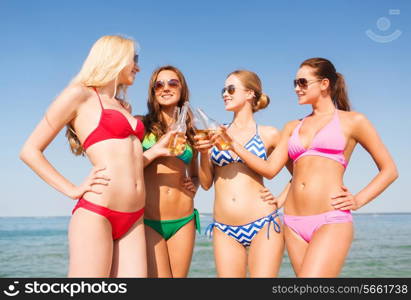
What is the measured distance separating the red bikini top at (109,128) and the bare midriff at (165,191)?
125 cm

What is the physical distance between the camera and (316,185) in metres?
4.87

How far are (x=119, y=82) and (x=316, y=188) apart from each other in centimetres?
237

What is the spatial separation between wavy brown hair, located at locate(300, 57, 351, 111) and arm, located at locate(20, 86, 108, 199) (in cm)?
263

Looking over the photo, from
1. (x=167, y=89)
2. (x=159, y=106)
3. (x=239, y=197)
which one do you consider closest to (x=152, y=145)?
(x=159, y=106)

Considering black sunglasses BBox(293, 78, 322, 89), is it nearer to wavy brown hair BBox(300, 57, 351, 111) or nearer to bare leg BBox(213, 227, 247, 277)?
wavy brown hair BBox(300, 57, 351, 111)

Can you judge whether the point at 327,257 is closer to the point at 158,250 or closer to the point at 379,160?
the point at 379,160

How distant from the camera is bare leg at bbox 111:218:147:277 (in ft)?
14.7

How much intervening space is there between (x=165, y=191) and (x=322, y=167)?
1918mm

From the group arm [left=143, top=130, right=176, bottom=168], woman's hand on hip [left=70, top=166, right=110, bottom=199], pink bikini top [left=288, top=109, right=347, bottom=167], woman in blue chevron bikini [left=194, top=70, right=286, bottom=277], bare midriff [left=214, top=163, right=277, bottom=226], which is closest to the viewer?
woman's hand on hip [left=70, top=166, right=110, bottom=199]

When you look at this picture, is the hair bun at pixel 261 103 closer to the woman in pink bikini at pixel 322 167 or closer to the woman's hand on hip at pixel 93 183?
the woman in pink bikini at pixel 322 167

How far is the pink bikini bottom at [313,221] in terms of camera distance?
15.7ft

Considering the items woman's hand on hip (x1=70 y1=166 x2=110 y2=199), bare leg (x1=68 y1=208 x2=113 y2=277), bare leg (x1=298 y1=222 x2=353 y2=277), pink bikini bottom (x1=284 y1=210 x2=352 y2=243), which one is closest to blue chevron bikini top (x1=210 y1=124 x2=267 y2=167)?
pink bikini bottom (x1=284 y1=210 x2=352 y2=243)

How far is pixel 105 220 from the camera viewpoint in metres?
4.23

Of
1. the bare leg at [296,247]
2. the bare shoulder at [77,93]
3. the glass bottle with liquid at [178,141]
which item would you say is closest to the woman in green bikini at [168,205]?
the glass bottle with liquid at [178,141]
